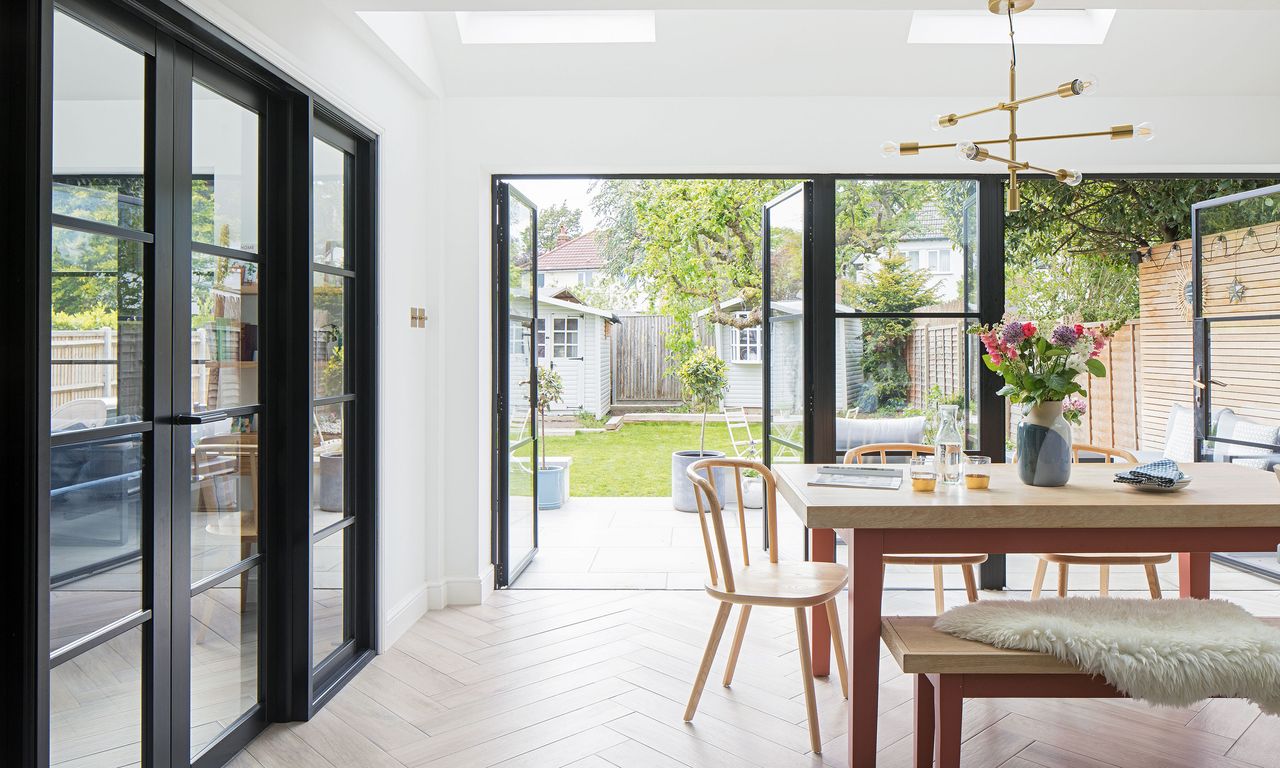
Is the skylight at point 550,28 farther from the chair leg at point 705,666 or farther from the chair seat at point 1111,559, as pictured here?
the chair seat at point 1111,559

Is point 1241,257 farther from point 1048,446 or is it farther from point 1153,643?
point 1153,643

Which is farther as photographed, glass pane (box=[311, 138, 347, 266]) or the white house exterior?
the white house exterior

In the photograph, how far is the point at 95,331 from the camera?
177cm

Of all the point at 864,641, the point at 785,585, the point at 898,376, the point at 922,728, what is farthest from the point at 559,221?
the point at 922,728

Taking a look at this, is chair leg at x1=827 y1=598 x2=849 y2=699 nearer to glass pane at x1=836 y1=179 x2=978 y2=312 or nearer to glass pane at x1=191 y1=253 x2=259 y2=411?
glass pane at x1=836 y1=179 x2=978 y2=312

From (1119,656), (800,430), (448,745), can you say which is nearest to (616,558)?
(800,430)

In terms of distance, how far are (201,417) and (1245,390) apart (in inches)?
201

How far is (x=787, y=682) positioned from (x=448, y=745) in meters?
1.26

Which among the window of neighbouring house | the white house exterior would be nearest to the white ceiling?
the window of neighbouring house

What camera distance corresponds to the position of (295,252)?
2.59 meters

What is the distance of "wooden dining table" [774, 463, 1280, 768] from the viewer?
220cm

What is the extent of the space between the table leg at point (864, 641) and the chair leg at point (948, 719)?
0.21 m

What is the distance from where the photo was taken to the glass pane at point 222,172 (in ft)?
7.06

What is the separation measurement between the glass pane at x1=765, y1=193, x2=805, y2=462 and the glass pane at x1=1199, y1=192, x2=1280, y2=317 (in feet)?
8.26
